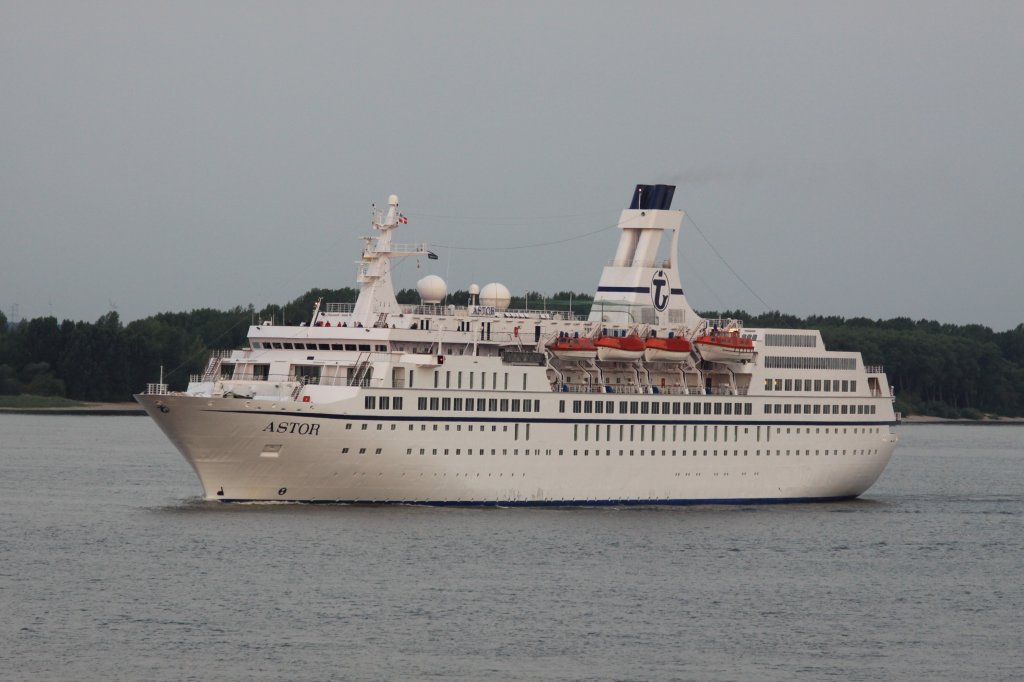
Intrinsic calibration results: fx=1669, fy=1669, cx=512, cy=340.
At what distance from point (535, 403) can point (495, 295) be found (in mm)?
5844

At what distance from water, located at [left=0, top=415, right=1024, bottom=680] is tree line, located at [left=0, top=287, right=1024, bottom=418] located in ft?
190

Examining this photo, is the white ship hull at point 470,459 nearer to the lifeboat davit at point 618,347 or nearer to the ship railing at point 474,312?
the lifeboat davit at point 618,347

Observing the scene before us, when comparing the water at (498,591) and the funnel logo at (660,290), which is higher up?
the funnel logo at (660,290)

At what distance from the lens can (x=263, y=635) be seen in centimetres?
3747

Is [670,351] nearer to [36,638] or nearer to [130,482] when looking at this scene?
[130,482]

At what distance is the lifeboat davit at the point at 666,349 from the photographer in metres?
62.8

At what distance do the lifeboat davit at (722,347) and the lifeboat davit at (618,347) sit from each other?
313cm

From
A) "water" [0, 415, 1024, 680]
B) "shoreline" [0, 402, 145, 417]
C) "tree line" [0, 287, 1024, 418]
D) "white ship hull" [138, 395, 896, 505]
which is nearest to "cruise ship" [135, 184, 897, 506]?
"white ship hull" [138, 395, 896, 505]

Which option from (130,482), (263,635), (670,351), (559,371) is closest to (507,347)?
(559,371)

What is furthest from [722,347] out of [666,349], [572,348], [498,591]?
[498,591]

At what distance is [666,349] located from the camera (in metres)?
63.1

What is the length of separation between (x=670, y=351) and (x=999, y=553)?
14.8 metres

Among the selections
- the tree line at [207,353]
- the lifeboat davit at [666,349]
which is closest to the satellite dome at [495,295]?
the lifeboat davit at [666,349]

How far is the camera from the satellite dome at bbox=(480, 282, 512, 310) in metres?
63.2
